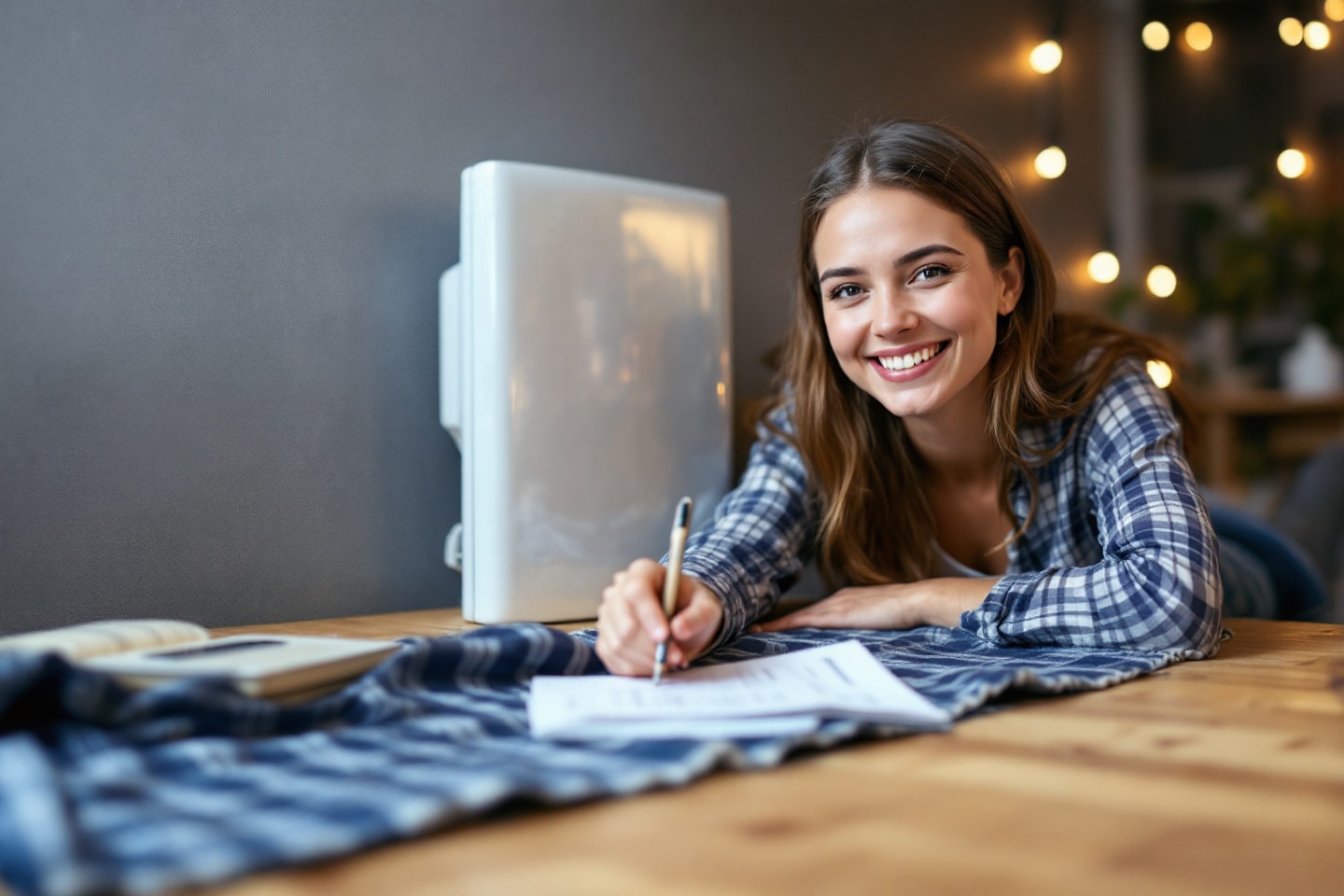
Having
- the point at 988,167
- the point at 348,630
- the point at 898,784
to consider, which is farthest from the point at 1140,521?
the point at 348,630

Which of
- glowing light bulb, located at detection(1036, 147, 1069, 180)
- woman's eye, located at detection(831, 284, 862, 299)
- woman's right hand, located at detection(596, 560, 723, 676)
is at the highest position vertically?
glowing light bulb, located at detection(1036, 147, 1069, 180)

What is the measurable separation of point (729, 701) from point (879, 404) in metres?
0.76

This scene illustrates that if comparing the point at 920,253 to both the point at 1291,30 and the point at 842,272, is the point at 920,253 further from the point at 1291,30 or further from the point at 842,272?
the point at 1291,30

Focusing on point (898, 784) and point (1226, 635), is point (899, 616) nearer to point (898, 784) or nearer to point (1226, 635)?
point (1226, 635)

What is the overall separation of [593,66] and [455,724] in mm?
1141

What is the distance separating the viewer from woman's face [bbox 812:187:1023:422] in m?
1.24

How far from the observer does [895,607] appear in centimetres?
124

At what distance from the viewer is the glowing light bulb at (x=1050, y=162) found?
242 centimetres

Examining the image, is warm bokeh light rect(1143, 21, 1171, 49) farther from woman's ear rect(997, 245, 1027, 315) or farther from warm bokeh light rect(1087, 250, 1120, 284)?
woman's ear rect(997, 245, 1027, 315)

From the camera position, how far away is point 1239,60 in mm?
3648

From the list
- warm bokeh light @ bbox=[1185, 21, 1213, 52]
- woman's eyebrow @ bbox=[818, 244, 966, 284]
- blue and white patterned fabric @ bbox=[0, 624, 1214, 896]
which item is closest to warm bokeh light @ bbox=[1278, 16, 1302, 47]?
warm bokeh light @ bbox=[1185, 21, 1213, 52]

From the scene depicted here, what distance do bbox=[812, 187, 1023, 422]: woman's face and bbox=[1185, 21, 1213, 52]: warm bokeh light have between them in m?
2.57

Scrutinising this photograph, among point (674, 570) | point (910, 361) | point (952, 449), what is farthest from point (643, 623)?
point (952, 449)

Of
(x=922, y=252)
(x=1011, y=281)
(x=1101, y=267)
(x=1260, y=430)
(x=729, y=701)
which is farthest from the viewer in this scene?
(x=1260, y=430)
